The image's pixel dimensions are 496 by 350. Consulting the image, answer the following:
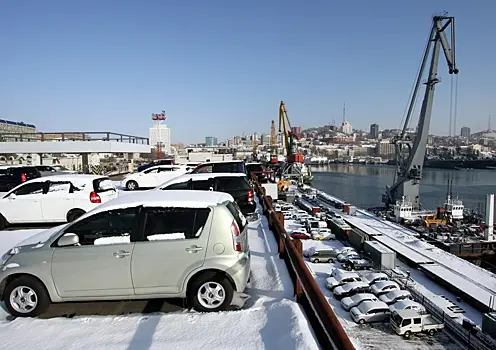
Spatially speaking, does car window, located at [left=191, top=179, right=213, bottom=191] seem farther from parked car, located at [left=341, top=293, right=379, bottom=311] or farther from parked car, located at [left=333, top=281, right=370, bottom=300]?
parked car, located at [left=333, top=281, right=370, bottom=300]

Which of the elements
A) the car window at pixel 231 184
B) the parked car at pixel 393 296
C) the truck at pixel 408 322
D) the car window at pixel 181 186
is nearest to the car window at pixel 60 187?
the car window at pixel 181 186

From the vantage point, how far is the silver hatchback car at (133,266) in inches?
147

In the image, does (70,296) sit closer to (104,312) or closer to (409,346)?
(104,312)

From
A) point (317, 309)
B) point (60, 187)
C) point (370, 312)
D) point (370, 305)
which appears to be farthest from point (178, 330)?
point (370, 305)

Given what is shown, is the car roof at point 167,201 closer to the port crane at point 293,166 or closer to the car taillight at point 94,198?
the car taillight at point 94,198

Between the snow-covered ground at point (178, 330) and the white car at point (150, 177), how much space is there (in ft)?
37.9

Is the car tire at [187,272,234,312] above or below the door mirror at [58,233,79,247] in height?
below

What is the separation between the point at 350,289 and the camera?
16531mm

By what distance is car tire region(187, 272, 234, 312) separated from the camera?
3.77 m

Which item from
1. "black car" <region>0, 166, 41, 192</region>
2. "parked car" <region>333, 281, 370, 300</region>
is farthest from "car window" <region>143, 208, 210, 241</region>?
"parked car" <region>333, 281, 370, 300</region>

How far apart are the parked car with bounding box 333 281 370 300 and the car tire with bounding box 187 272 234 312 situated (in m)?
14.3

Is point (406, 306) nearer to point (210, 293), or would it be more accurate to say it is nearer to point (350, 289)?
point (350, 289)

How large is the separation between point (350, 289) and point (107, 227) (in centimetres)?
1539

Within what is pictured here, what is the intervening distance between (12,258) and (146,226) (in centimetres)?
165
